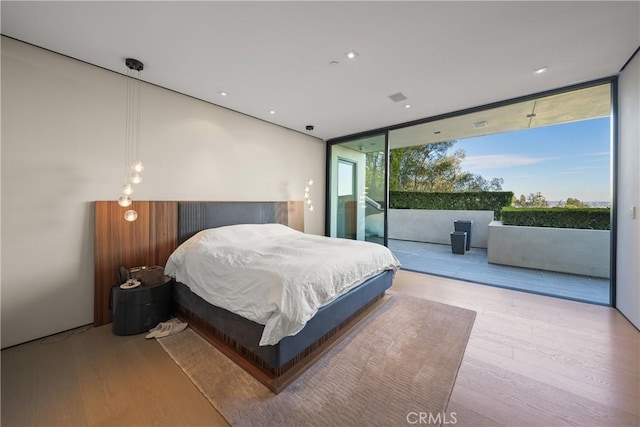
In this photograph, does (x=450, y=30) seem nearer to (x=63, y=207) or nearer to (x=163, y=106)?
(x=163, y=106)

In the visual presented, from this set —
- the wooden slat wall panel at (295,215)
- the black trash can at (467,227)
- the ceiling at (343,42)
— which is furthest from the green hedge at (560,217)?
the wooden slat wall panel at (295,215)

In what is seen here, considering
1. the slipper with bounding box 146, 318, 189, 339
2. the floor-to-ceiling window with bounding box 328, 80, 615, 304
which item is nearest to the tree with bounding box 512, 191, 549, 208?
the floor-to-ceiling window with bounding box 328, 80, 615, 304

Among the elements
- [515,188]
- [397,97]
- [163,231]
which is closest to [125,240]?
[163,231]

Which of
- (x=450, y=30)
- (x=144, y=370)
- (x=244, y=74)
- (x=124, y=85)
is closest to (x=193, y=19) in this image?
(x=244, y=74)

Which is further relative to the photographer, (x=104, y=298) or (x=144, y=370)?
(x=104, y=298)

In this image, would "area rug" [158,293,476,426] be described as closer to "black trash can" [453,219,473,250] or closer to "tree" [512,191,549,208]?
"black trash can" [453,219,473,250]

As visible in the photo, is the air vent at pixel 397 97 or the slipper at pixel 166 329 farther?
the air vent at pixel 397 97

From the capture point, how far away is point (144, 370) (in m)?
1.83

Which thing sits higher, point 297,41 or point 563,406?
point 297,41

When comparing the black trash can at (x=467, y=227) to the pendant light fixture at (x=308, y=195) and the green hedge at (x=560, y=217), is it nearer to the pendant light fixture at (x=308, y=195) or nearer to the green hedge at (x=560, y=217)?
the green hedge at (x=560, y=217)

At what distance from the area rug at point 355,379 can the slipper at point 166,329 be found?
72mm

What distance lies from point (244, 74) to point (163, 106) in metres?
1.20

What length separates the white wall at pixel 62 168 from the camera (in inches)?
83.0

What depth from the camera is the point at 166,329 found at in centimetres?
237
